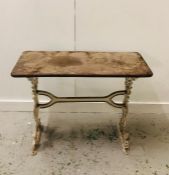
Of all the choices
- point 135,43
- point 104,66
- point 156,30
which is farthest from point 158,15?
point 104,66

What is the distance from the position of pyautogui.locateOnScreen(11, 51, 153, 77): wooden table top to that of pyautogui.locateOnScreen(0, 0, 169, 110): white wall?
0.19 m

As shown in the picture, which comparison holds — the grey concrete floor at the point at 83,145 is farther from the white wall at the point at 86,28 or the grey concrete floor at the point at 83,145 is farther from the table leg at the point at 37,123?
the white wall at the point at 86,28

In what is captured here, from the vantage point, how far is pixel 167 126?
2.37 metres

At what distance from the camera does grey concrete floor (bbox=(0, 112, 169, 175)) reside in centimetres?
189

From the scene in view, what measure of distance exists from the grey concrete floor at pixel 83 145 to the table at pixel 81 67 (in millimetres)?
90

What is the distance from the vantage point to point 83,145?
2096mm

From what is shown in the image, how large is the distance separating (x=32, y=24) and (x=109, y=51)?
63cm

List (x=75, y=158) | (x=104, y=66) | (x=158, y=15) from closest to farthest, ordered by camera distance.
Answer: (x=104, y=66)
(x=75, y=158)
(x=158, y=15)

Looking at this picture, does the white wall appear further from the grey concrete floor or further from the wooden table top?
the grey concrete floor

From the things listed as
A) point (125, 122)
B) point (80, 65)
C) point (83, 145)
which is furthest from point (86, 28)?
point (83, 145)

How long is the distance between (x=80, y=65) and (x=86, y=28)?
1.47 feet

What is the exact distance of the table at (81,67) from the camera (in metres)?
1.72

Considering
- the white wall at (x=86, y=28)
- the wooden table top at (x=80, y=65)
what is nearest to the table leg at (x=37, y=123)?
the wooden table top at (x=80, y=65)

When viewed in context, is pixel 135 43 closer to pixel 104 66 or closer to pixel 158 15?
pixel 158 15
